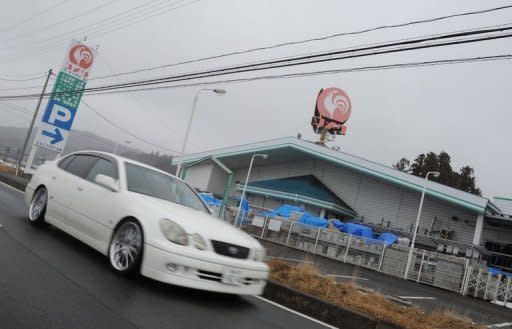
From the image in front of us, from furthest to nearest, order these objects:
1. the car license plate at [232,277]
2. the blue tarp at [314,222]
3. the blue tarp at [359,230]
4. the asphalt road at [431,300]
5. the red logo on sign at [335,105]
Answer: the red logo on sign at [335,105]
the blue tarp at [314,222]
the blue tarp at [359,230]
the asphalt road at [431,300]
the car license plate at [232,277]

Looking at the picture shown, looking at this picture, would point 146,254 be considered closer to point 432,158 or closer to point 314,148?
point 314,148

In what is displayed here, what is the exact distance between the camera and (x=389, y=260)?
20.9m

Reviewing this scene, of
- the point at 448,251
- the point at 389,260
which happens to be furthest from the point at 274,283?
the point at 448,251

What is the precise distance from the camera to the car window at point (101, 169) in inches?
251

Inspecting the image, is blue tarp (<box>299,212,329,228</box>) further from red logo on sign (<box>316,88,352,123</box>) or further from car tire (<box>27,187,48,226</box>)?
car tire (<box>27,187,48,226</box>)

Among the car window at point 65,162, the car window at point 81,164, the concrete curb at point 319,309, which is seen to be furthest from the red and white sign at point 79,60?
the concrete curb at point 319,309

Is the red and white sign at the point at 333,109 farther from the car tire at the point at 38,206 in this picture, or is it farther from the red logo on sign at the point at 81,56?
the car tire at the point at 38,206

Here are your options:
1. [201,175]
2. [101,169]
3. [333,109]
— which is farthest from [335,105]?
[101,169]

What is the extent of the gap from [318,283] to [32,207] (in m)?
5.38

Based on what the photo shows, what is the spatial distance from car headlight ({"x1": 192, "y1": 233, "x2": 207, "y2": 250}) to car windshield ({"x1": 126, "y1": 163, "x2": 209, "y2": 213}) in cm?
134

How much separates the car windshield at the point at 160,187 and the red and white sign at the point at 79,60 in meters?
23.3

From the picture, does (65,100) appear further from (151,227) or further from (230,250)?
(230,250)

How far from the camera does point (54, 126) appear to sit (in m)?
25.8

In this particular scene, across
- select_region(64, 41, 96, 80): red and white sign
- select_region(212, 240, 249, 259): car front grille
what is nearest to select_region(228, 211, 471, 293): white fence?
select_region(64, 41, 96, 80): red and white sign
